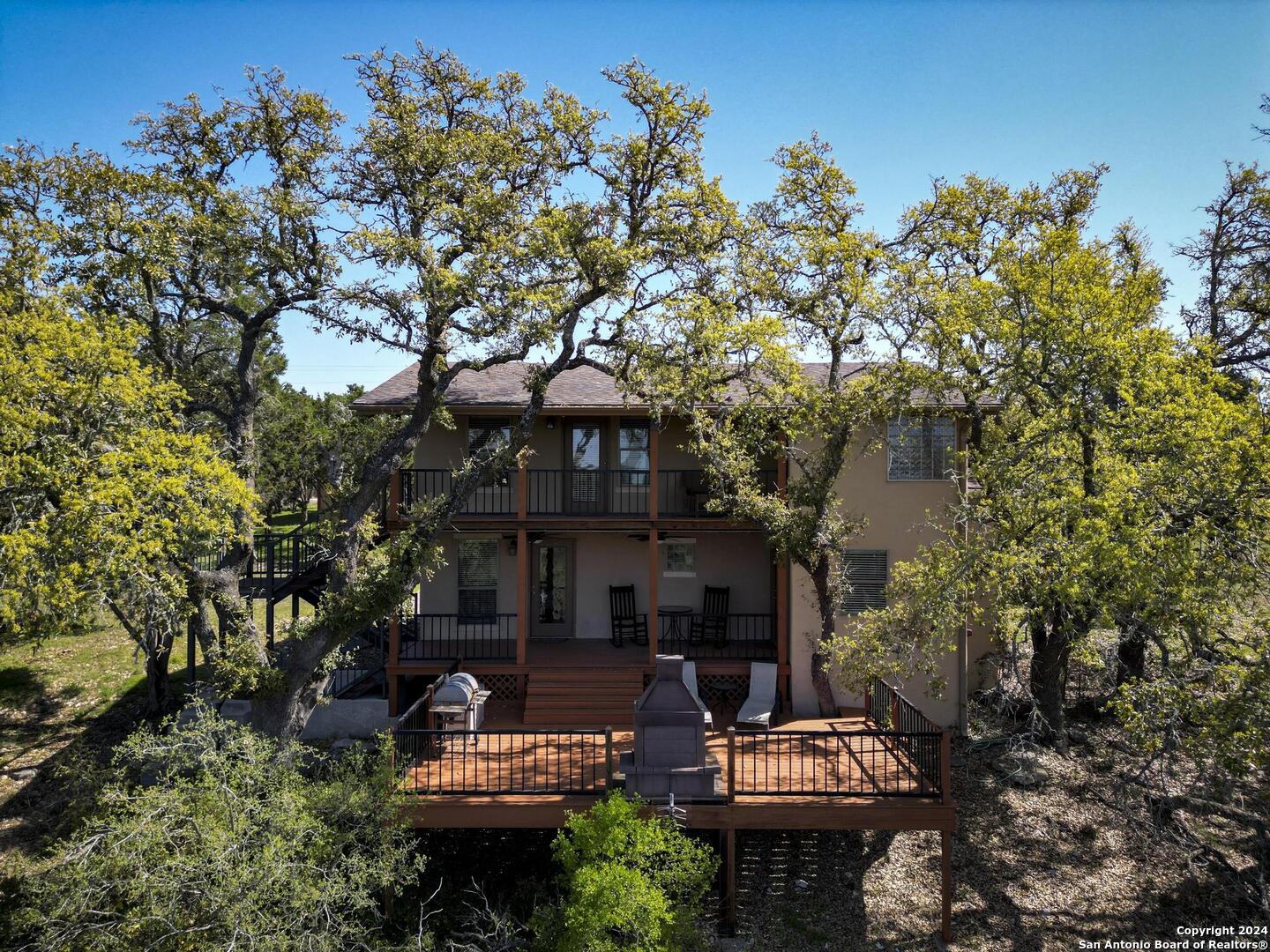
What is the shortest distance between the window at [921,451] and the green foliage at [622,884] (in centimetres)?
890

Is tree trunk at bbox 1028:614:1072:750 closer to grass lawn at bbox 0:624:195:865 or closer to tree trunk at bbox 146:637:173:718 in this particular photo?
grass lawn at bbox 0:624:195:865

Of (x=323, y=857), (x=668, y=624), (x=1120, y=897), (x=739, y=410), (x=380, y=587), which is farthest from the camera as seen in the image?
(x=668, y=624)

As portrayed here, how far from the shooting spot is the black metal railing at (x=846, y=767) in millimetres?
9961

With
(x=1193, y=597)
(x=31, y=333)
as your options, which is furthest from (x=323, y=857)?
(x=1193, y=597)

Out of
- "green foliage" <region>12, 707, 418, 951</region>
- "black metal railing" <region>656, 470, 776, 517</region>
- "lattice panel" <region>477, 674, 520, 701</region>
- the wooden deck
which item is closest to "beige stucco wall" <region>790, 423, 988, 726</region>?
"black metal railing" <region>656, 470, 776, 517</region>

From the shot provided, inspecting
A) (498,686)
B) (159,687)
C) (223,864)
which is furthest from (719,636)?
(159,687)

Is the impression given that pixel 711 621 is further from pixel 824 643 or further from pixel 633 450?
pixel 824 643

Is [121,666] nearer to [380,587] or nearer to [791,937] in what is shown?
[380,587]

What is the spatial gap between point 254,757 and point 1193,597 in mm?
11094

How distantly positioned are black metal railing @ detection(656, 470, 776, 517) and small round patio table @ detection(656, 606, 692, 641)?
87.1 inches

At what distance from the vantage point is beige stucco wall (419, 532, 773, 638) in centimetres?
1736

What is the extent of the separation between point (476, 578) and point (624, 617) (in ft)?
11.5

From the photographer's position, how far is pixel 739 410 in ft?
44.7

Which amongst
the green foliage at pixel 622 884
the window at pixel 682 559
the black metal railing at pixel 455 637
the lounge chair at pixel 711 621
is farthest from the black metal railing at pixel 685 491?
the green foliage at pixel 622 884
